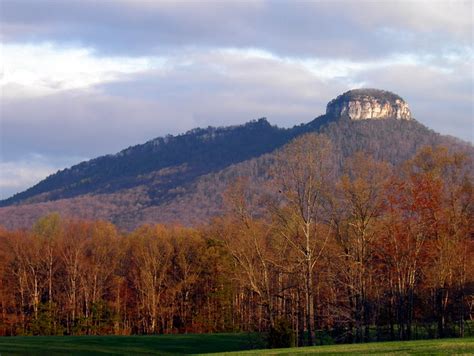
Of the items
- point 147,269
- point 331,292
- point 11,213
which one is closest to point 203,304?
point 147,269

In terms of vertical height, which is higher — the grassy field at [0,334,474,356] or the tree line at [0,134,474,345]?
the tree line at [0,134,474,345]

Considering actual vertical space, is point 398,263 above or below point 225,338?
above

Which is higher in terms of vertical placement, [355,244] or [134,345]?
[355,244]

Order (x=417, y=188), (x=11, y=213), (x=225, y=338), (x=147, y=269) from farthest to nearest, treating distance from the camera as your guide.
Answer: (x=11, y=213) → (x=147, y=269) → (x=225, y=338) → (x=417, y=188)

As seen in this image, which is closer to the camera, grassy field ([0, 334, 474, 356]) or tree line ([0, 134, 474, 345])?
grassy field ([0, 334, 474, 356])

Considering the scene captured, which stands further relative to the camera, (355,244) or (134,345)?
(134,345)

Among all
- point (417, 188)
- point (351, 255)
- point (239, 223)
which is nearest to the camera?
point (351, 255)

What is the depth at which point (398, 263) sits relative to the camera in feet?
177

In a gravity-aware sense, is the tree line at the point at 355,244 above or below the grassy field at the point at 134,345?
above

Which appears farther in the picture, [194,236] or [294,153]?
[194,236]

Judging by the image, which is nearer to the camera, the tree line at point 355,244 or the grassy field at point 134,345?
the grassy field at point 134,345

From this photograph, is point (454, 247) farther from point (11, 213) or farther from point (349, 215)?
point (11, 213)

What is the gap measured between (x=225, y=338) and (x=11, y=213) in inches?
5735

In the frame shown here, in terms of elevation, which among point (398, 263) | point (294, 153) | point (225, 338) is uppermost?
point (294, 153)
